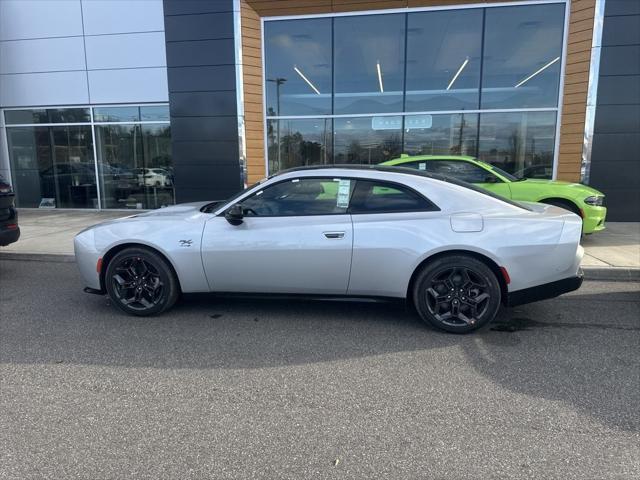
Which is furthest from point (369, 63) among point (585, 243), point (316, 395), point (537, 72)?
point (316, 395)

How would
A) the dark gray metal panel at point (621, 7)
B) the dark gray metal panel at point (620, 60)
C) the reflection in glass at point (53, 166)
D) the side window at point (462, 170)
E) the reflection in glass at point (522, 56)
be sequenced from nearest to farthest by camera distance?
1. the side window at point (462, 170)
2. the dark gray metal panel at point (621, 7)
3. the dark gray metal panel at point (620, 60)
4. the reflection in glass at point (522, 56)
5. the reflection in glass at point (53, 166)

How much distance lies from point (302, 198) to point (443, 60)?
9048 millimetres

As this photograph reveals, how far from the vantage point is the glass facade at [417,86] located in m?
11.5

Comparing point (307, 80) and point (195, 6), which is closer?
point (195, 6)

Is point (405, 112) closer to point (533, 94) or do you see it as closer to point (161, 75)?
point (533, 94)

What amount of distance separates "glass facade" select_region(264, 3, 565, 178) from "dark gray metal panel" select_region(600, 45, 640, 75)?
3.28 feet

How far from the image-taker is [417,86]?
12102mm

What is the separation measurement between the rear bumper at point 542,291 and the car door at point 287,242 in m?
1.55

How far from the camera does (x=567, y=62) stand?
36.7ft

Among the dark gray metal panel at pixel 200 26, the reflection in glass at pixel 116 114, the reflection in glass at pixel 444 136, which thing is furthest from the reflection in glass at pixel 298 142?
the reflection in glass at pixel 116 114

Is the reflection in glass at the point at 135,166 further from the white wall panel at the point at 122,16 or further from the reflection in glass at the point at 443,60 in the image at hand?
the reflection in glass at the point at 443,60

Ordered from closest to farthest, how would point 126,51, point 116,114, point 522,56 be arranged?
point 522,56, point 126,51, point 116,114

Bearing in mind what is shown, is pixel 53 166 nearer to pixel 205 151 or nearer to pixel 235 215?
pixel 205 151

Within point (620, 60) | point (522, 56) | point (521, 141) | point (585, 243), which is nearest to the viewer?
point (585, 243)
